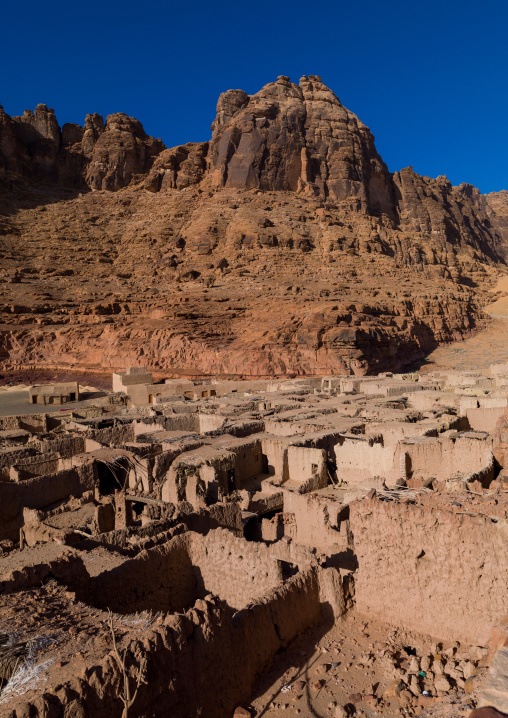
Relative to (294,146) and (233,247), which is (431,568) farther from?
(294,146)

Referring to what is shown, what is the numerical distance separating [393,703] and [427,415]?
13699 mm

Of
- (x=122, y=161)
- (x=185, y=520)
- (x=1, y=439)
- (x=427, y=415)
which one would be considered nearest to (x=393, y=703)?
(x=185, y=520)

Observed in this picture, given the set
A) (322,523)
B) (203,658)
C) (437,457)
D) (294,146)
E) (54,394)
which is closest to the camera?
(203,658)

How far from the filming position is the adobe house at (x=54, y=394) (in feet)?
104

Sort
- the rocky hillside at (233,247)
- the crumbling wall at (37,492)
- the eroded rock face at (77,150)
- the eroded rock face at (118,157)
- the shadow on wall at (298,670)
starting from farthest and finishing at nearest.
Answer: the eroded rock face at (118,157)
the eroded rock face at (77,150)
the rocky hillside at (233,247)
the crumbling wall at (37,492)
the shadow on wall at (298,670)

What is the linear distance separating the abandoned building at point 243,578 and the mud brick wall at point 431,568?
0.02 meters

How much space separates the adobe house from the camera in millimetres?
31797

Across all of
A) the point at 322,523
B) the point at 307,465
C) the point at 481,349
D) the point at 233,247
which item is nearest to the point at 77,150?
the point at 233,247

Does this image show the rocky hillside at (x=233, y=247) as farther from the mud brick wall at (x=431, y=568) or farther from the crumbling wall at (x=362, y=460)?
the mud brick wall at (x=431, y=568)

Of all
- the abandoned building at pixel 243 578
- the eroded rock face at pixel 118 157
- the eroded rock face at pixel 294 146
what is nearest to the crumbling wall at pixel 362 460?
the abandoned building at pixel 243 578

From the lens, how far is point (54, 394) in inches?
1261

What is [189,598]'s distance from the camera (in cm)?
796

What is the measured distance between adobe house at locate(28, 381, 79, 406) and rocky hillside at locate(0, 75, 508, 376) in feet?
48.3

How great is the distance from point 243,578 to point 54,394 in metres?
27.4
